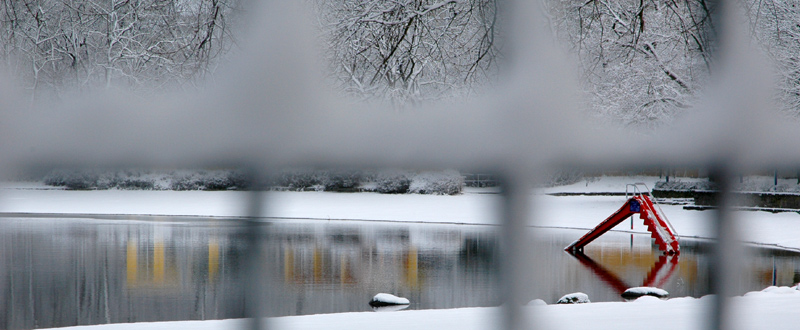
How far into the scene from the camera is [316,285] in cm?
1059

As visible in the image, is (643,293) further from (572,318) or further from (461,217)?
(461,217)

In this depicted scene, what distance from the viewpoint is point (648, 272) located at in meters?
12.6

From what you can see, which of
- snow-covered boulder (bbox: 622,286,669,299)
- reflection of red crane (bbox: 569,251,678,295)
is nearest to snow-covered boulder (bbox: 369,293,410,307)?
snow-covered boulder (bbox: 622,286,669,299)

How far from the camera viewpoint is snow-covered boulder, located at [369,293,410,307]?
8.80m

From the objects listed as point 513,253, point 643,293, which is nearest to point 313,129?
point 513,253

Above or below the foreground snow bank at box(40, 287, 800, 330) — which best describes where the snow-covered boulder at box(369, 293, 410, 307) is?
below

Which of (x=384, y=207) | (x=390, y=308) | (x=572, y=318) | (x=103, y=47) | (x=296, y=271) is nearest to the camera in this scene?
(x=103, y=47)

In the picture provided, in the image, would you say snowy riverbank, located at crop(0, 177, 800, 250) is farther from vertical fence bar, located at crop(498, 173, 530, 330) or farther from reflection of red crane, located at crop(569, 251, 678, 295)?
vertical fence bar, located at crop(498, 173, 530, 330)

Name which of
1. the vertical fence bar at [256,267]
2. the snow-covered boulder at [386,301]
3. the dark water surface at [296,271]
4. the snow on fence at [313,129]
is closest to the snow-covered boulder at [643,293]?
the dark water surface at [296,271]

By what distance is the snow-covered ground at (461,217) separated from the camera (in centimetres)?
475

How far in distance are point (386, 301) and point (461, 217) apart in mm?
19831

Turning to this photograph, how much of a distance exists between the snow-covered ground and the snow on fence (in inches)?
3.8

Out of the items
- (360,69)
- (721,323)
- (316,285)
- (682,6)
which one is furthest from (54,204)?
(721,323)

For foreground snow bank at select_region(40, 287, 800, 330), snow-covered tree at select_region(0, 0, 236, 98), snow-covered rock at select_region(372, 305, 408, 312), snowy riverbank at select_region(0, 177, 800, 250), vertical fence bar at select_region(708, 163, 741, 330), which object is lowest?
snowy riverbank at select_region(0, 177, 800, 250)
